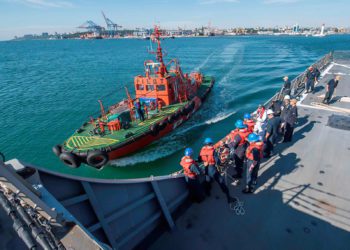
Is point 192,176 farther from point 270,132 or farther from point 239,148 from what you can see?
point 270,132

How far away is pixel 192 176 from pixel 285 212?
6.67 ft

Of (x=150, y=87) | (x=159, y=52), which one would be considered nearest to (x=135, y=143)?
(x=150, y=87)

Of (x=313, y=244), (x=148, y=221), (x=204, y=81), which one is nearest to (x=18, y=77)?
(x=204, y=81)

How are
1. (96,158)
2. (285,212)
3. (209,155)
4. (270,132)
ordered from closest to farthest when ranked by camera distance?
1. (285,212)
2. (209,155)
3. (270,132)
4. (96,158)

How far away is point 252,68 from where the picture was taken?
31422 millimetres

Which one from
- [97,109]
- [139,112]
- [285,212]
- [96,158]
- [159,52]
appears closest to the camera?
[285,212]

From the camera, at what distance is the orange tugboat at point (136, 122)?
404 inches

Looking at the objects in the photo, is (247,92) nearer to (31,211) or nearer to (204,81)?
(204,81)

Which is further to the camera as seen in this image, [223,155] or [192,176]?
[223,155]

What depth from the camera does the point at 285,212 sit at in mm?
4523

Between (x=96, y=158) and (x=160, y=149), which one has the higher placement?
(x=96, y=158)

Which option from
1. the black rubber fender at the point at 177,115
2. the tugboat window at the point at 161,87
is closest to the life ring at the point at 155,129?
the black rubber fender at the point at 177,115

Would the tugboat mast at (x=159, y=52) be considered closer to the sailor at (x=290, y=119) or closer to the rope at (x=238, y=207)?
the sailor at (x=290, y=119)

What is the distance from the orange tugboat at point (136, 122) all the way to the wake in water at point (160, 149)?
39 centimetres
